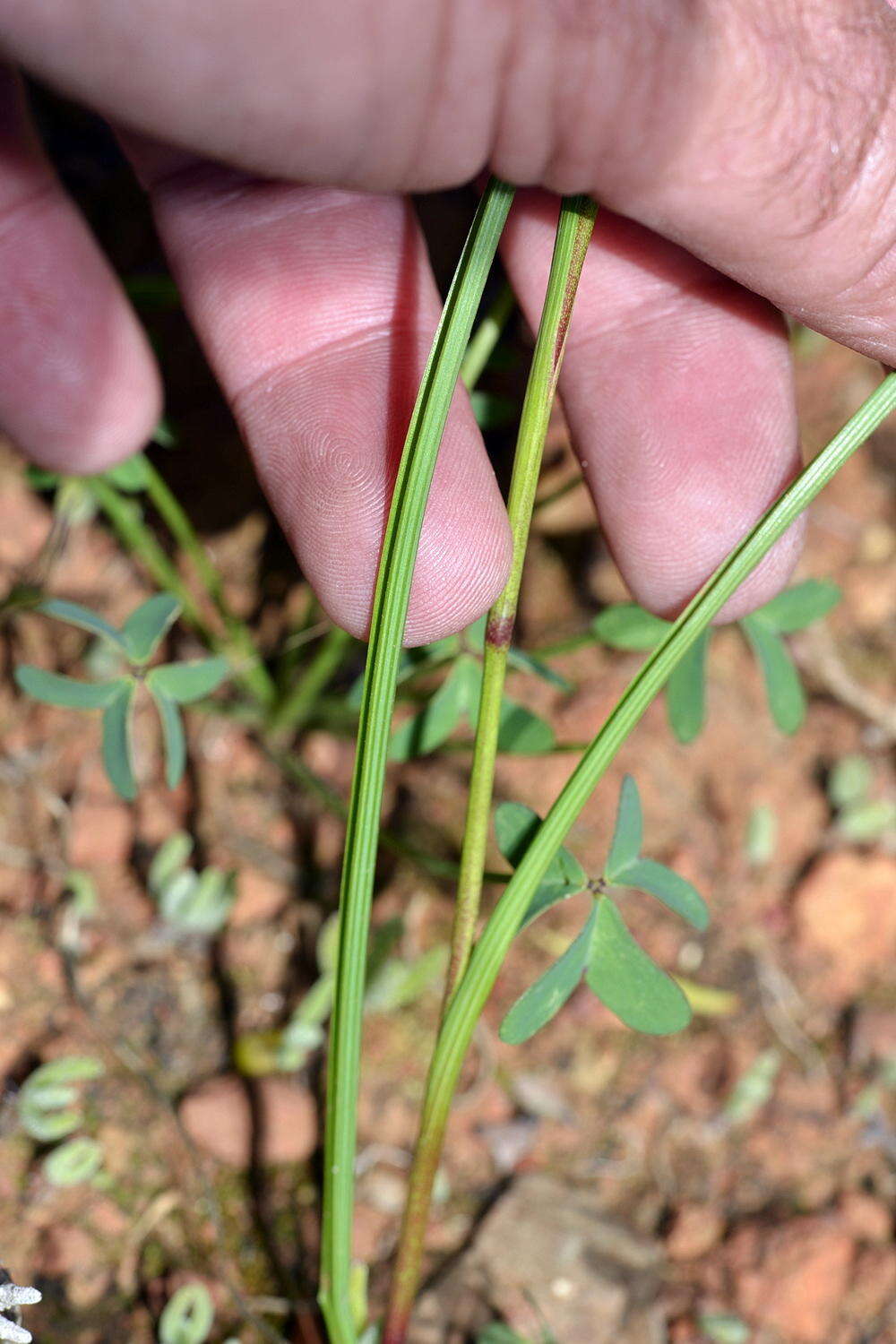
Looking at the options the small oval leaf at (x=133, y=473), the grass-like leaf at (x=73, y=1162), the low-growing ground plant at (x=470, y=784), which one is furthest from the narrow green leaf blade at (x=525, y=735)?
the grass-like leaf at (x=73, y=1162)

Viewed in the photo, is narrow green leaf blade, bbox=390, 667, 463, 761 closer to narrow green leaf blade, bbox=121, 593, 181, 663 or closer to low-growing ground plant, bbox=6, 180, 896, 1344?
low-growing ground plant, bbox=6, 180, 896, 1344

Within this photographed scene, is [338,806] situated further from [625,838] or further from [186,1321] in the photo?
[186,1321]

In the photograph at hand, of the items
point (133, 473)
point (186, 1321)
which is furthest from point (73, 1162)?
point (133, 473)

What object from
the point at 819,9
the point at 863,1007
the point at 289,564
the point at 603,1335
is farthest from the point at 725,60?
the point at 603,1335

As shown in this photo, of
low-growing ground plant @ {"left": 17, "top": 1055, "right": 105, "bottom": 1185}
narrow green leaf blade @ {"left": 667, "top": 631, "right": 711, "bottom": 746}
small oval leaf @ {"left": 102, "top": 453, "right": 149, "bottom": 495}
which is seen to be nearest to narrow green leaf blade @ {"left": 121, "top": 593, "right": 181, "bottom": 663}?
small oval leaf @ {"left": 102, "top": 453, "right": 149, "bottom": 495}

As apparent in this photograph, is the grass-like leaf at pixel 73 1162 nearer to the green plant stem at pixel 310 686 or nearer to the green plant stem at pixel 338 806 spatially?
the green plant stem at pixel 338 806

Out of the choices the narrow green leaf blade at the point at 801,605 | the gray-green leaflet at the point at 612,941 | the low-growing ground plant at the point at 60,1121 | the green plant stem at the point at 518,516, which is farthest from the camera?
the narrow green leaf blade at the point at 801,605
